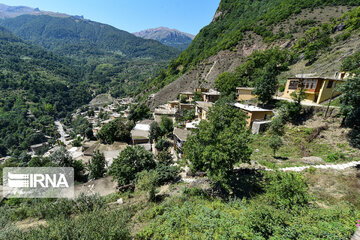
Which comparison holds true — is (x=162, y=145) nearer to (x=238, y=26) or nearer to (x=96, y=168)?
(x=96, y=168)

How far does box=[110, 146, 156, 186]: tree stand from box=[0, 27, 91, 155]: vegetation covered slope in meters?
81.8

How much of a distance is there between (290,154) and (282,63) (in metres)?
36.2

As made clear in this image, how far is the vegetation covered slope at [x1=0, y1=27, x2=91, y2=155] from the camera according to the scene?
243 ft

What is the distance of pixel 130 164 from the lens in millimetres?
18625

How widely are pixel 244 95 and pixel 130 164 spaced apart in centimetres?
2817

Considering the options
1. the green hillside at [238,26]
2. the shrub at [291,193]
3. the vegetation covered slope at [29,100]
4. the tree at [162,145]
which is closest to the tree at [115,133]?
the tree at [162,145]

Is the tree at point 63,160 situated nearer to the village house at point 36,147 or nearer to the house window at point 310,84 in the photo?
the house window at point 310,84

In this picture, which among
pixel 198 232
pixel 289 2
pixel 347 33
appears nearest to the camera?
pixel 198 232

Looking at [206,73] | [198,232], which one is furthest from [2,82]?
[198,232]

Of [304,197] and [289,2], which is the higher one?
[289,2]

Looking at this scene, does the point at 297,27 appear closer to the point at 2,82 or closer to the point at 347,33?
the point at 347,33

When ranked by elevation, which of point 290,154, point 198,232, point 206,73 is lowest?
point 198,232

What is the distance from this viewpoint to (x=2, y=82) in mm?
102812

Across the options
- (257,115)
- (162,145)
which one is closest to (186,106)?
(162,145)
